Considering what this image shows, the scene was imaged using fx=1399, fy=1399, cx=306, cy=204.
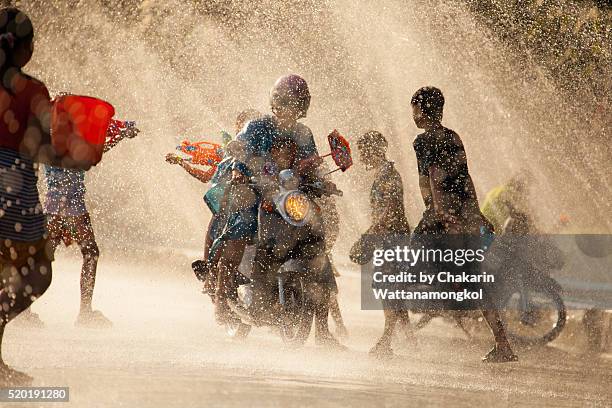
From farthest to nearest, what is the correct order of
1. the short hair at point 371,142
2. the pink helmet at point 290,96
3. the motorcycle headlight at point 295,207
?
the short hair at point 371,142, the pink helmet at point 290,96, the motorcycle headlight at point 295,207

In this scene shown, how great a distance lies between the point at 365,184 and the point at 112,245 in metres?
7.15

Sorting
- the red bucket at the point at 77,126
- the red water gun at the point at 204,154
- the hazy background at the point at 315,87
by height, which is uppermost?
the hazy background at the point at 315,87

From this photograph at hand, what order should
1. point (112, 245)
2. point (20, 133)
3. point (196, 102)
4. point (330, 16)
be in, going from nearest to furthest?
point (20, 133) < point (112, 245) < point (330, 16) < point (196, 102)

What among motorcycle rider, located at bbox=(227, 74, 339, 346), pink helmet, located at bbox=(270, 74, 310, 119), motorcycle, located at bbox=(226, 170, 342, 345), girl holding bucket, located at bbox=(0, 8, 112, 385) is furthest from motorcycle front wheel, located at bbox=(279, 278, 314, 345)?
girl holding bucket, located at bbox=(0, 8, 112, 385)

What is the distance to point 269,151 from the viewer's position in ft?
31.2

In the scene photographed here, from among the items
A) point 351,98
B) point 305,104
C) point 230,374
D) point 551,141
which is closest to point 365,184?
point 351,98

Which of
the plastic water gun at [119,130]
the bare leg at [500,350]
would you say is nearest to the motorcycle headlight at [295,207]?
the plastic water gun at [119,130]

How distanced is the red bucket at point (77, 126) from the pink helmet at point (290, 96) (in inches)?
125

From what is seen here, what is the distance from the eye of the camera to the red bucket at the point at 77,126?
653 centimetres

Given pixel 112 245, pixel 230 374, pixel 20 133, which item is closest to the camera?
pixel 20 133

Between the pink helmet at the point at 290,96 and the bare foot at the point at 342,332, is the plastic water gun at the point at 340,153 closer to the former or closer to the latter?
the pink helmet at the point at 290,96

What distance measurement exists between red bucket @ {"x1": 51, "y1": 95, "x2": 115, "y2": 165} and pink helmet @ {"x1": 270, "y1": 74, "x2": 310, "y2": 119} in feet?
10.4

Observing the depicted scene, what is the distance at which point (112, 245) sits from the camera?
19375mm

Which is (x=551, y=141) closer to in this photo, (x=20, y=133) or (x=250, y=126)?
(x=250, y=126)
